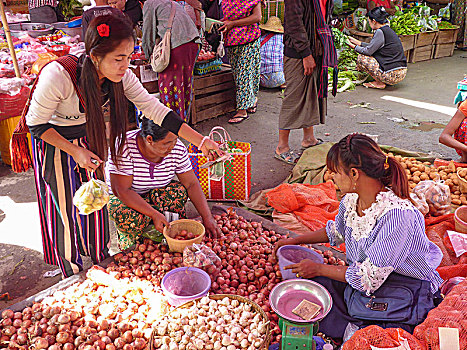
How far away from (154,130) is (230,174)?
121 cm

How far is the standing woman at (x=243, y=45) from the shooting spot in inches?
200

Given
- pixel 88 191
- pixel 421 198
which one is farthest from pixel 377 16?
pixel 88 191

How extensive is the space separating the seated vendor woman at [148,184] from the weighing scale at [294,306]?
Result: 0.74 meters

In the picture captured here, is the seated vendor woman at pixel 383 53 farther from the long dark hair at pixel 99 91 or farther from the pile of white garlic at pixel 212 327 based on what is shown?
the pile of white garlic at pixel 212 327

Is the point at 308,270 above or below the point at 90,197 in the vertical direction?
below

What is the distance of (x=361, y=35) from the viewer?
814 cm

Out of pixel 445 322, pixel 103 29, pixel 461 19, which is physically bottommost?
pixel 445 322

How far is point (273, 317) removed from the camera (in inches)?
77.1

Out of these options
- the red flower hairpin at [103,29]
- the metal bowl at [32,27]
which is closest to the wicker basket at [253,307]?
the red flower hairpin at [103,29]

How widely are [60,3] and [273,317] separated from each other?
22.2ft

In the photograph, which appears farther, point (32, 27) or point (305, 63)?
point (32, 27)

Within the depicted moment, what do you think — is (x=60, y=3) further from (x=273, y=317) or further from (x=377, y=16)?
(x=273, y=317)

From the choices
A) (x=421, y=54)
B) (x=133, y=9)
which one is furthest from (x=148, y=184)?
(x=421, y=54)

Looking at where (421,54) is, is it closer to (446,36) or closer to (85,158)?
(446,36)
